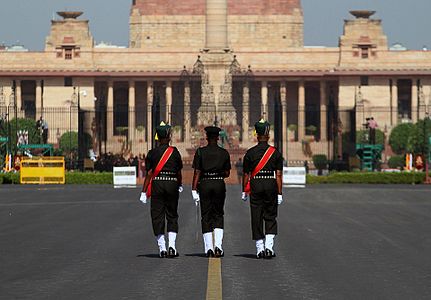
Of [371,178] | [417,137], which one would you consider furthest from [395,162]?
[371,178]

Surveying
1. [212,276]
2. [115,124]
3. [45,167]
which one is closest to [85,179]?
[45,167]

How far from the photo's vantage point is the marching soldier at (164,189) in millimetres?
20250

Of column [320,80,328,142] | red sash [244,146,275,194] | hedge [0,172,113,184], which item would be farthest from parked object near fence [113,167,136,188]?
column [320,80,328,142]

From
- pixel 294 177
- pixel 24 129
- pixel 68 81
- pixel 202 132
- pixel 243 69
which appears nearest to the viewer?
pixel 294 177

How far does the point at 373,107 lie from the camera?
372 feet

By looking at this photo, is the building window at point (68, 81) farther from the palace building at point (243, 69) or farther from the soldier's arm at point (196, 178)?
the soldier's arm at point (196, 178)

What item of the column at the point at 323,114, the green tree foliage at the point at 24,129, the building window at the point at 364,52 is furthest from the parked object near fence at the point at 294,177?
the building window at the point at 364,52

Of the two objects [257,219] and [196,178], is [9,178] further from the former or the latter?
[257,219]

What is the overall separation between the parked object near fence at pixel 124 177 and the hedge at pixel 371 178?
23.6 ft

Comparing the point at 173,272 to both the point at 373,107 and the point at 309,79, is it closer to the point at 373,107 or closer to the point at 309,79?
the point at 373,107

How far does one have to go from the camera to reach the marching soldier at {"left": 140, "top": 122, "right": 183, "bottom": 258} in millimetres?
20250

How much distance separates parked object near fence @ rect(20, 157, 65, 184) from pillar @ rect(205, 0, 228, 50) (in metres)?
30.5

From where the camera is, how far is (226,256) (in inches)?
806

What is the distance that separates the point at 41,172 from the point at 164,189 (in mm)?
38971
